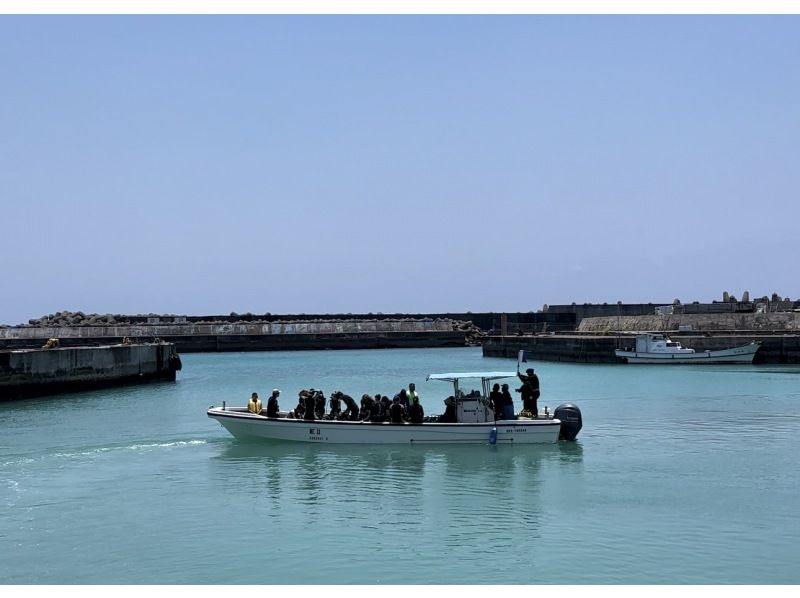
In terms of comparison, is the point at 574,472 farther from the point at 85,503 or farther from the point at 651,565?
the point at 85,503

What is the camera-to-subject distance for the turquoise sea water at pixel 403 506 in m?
13.5

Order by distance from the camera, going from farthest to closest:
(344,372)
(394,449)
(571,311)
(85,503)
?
(571,311)
(344,372)
(394,449)
(85,503)

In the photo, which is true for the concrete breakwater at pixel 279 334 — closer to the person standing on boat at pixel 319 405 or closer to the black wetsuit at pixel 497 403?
the person standing on boat at pixel 319 405

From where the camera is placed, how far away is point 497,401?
950 inches

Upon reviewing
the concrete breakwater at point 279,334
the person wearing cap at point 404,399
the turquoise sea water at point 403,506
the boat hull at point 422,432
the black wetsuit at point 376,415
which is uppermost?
the concrete breakwater at point 279,334

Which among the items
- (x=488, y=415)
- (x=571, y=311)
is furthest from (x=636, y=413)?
(x=571, y=311)

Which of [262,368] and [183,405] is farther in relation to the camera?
[262,368]

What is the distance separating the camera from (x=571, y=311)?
373 ft

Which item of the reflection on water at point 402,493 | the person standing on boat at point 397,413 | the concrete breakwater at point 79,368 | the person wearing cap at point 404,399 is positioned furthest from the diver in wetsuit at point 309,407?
the concrete breakwater at point 79,368

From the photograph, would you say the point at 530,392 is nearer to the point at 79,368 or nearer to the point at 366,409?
the point at 366,409

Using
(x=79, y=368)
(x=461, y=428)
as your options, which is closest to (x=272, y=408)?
(x=461, y=428)

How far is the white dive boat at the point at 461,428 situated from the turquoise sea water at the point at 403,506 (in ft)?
0.97

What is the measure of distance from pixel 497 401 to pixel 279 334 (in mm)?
85528
